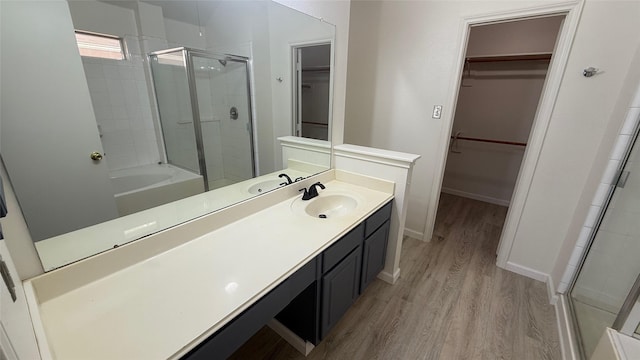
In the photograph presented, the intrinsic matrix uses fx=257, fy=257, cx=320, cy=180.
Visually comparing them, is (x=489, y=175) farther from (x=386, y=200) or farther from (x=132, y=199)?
(x=132, y=199)

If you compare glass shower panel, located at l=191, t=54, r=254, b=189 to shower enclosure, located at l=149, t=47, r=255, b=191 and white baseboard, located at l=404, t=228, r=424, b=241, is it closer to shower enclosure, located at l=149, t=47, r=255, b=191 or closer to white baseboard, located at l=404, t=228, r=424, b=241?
shower enclosure, located at l=149, t=47, r=255, b=191

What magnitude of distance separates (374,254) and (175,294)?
124 cm

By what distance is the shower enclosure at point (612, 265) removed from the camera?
1.33 metres

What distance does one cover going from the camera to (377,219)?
1.66 m

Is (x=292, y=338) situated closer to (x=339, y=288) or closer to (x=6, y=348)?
(x=339, y=288)

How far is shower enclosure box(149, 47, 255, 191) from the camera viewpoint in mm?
1295

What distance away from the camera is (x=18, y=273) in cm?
77

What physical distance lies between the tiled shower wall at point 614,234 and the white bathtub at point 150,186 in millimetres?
2275

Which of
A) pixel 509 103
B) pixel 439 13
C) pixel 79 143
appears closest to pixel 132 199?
pixel 79 143

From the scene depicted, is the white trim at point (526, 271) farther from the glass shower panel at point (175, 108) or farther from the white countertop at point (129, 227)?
the glass shower panel at point (175, 108)

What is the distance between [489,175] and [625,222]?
2.17m

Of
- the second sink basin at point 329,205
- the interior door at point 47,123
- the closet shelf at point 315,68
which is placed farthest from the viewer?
the closet shelf at point 315,68

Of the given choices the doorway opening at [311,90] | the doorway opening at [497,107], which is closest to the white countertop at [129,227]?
the doorway opening at [311,90]

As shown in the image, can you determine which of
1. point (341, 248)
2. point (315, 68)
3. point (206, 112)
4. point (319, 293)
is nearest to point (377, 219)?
point (341, 248)
